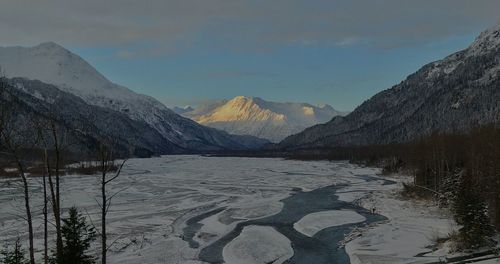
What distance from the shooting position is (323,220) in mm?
52844

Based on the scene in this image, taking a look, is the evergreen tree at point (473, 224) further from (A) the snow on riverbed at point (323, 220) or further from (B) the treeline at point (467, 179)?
(A) the snow on riverbed at point (323, 220)

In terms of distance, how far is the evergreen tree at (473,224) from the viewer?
3541 centimetres

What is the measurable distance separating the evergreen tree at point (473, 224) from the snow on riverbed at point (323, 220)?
13201 mm

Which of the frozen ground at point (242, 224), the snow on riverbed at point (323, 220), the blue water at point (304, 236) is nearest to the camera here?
the blue water at point (304, 236)

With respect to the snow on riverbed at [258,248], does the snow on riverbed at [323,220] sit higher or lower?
higher

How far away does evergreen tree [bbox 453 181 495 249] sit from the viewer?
35406 millimetres

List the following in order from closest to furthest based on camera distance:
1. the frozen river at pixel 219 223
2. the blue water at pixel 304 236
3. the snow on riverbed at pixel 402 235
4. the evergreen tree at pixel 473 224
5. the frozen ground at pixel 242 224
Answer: the evergreen tree at pixel 473 224, the snow on riverbed at pixel 402 235, the blue water at pixel 304 236, the frozen river at pixel 219 223, the frozen ground at pixel 242 224

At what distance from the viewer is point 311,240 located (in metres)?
42.9

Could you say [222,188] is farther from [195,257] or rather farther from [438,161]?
[195,257]

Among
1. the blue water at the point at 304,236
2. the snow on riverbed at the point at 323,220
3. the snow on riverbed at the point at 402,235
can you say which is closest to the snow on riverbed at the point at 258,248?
the blue water at the point at 304,236

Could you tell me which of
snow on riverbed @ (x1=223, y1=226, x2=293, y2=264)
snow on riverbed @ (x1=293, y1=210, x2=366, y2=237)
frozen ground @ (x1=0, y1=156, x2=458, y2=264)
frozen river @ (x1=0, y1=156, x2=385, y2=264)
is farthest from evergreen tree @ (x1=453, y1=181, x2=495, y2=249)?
snow on riverbed @ (x1=293, y1=210, x2=366, y2=237)

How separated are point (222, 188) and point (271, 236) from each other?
4702cm

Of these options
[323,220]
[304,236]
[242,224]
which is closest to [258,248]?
[304,236]

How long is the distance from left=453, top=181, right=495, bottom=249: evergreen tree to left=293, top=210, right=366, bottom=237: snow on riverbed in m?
13.2
